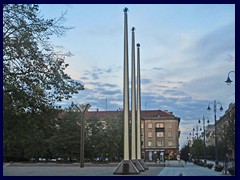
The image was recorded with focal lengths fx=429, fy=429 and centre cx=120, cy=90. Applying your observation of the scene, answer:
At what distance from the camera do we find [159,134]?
68625 millimetres

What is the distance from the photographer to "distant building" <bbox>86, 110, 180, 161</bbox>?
224ft

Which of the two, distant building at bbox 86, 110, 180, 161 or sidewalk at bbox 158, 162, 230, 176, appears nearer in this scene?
sidewalk at bbox 158, 162, 230, 176

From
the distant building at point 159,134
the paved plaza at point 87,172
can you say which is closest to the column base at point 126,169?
the paved plaza at point 87,172

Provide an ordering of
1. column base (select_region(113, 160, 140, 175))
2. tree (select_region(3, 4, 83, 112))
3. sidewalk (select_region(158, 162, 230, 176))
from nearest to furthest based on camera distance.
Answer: tree (select_region(3, 4, 83, 112))
sidewalk (select_region(158, 162, 230, 176))
column base (select_region(113, 160, 140, 175))

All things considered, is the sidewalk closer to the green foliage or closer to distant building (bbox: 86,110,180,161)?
the green foliage

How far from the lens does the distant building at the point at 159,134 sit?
68312 millimetres

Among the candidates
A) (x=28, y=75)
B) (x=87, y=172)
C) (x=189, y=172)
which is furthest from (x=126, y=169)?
(x=28, y=75)

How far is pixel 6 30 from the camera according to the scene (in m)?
15.4

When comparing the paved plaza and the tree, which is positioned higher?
the tree

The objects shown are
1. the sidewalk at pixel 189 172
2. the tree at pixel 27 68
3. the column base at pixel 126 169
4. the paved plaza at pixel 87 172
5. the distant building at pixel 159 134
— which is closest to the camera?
the tree at pixel 27 68

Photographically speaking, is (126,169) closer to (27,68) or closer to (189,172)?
(189,172)

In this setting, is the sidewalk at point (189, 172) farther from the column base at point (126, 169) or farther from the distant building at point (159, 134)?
the distant building at point (159, 134)

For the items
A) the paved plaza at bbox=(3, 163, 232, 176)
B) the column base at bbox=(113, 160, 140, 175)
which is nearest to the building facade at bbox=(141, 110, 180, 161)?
the paved plaza at bbox=(3, 163, 232, 176)
